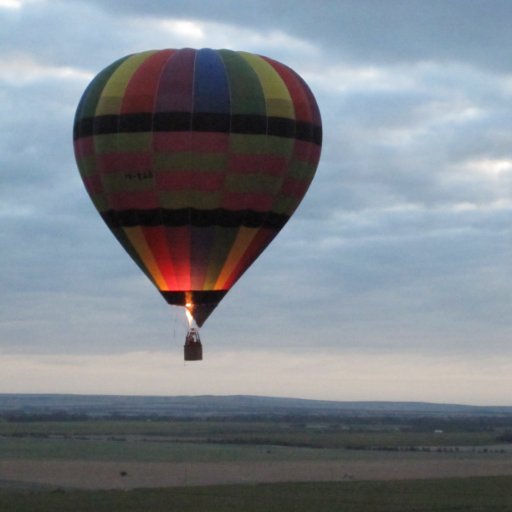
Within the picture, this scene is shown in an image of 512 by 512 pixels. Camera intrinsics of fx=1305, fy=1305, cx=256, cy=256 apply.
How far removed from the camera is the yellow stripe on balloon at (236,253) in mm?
27281

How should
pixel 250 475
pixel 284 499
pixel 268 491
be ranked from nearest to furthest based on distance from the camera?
pixel 284 499 → pixel 268 491 → pixel 250 475

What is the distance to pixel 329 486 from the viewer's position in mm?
43344

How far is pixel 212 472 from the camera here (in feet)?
167

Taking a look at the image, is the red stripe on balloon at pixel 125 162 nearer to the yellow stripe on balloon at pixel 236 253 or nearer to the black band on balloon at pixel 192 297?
the yellow stripe on balloon at pixel 236 253

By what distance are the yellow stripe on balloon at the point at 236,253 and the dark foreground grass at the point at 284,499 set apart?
8491 millimetres

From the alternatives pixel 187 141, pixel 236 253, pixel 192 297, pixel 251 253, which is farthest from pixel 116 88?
pixel 192 297

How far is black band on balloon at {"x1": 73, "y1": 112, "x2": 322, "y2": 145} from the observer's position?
26359 millimetres

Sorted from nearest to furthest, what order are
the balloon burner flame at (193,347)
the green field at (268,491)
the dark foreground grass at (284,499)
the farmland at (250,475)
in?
the balloon burner flame at (193,347) < the dark foreground grass at (284,499) < the green field at (268,491) < the farmland at (250,475)

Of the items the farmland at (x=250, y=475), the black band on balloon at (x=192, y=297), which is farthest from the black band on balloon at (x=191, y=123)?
the farmland at (x=250, y=475)

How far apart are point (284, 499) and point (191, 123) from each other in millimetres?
14853

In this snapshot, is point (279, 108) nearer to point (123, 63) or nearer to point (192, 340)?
point (123, 63)

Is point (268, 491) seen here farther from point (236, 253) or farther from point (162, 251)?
point (162, 251)

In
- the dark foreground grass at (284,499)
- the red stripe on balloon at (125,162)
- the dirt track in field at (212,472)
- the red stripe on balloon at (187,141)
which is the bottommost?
the dark foreground grass at (284,499)

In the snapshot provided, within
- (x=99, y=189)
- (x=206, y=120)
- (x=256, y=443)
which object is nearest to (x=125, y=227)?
(x=99, y=189)
